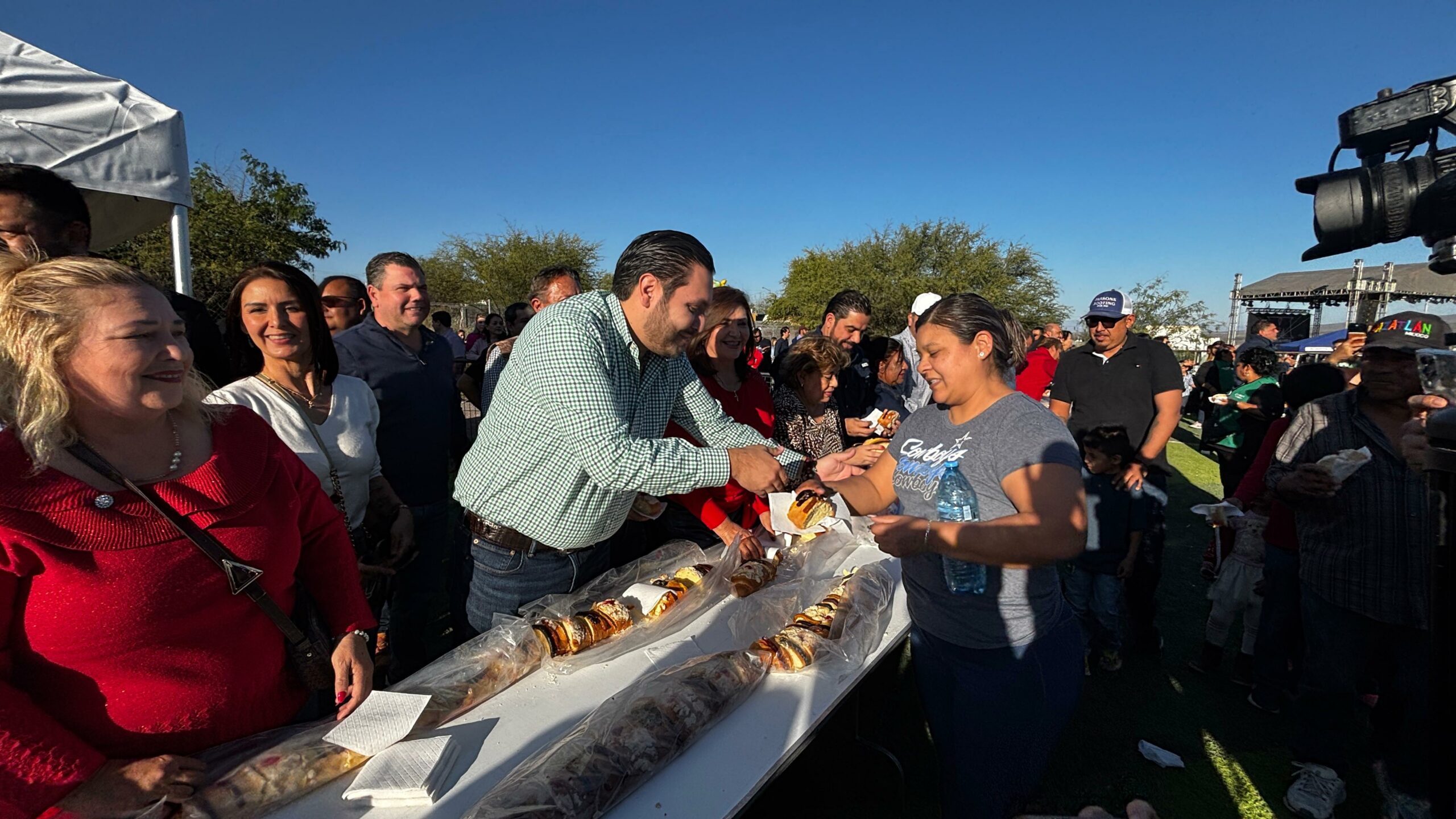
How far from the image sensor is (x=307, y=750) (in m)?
1.48

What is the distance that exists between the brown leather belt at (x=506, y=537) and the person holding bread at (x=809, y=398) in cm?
192

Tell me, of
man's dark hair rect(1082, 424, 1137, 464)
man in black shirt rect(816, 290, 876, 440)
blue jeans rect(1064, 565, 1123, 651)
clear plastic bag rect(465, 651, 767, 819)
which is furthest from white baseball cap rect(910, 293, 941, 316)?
clear plastic bag rect(465, 651, 767, 819)

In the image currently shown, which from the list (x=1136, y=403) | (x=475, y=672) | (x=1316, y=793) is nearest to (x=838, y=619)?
(x=475, y=672)

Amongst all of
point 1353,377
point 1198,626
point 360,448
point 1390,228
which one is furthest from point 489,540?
point 1353,377

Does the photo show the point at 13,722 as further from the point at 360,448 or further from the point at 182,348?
the point at 360,448

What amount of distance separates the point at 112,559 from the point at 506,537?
1067mm

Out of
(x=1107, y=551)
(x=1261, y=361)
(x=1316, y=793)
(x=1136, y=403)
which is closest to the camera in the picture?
(x=1316, y=793)

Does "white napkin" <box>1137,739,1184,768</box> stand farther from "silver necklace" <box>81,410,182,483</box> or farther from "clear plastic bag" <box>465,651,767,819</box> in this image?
"silver necklace" <box>81,410,182,483</box>

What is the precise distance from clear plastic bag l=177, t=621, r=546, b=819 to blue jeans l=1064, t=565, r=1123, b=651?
3.47 m

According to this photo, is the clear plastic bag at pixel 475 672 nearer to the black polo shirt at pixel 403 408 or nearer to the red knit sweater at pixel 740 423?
the red knit sweater at pixel 740 423

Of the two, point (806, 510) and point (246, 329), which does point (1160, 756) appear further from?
point (246, 329)

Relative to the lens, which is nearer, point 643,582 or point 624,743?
point 624,743

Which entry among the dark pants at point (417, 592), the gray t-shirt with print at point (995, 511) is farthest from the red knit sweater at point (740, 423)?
the dark pants at point (417, 592)

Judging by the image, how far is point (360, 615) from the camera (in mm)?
1818
